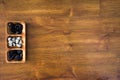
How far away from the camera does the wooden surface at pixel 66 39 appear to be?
2.43m

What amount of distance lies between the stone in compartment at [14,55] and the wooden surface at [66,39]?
8 cm

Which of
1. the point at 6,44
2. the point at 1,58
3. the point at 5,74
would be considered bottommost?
the point at 5,74

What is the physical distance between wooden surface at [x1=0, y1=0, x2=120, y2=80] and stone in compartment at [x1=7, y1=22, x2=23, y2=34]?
7 centimetres

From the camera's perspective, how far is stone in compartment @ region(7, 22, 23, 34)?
7.81 ft

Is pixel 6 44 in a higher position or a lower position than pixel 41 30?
lower

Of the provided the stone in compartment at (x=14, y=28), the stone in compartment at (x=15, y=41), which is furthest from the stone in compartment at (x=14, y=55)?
the stone in compartment at (x=14, y=28)

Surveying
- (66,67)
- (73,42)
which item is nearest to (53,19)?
(73,42)

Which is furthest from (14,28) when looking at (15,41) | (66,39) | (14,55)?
(66,39)

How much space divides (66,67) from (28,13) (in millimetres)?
707

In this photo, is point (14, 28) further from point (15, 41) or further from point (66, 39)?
point (66, 39)

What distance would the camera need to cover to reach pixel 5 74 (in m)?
2.41

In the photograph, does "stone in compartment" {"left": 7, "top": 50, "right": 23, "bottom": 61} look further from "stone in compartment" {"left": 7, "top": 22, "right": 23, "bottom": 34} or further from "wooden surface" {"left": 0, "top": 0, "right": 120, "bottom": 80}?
"stone in compartment" {"left": 7, "top": 22, "right": 23, "bottom": 34}

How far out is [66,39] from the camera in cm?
244

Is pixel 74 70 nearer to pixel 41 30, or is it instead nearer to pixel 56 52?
pixel 56 52
